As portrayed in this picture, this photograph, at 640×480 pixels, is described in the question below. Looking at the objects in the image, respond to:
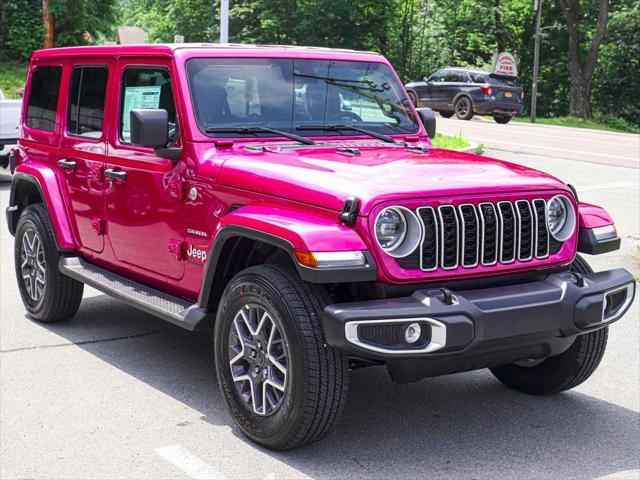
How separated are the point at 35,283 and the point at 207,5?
5118cm

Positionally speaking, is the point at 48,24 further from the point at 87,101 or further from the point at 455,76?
the point at 87,101

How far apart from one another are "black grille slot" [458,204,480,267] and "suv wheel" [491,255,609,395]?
892 millimetres

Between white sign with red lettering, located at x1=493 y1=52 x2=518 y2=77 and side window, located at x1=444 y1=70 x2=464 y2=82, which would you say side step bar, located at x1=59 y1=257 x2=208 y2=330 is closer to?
side window, located at x1=444 y1=70 x2=464 y2=82

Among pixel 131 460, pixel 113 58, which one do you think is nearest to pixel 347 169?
pixel 131 460

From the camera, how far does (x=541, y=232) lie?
4684mm

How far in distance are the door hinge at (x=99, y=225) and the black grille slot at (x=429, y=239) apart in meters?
2.50

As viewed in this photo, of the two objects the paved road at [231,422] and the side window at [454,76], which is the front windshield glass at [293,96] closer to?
the paved road at [231,422]

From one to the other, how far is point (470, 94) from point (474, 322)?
29734 mm

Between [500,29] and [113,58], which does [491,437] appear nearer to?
[113,58]

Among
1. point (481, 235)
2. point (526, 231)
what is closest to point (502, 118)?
point (526, 231)

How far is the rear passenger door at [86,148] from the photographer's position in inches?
240

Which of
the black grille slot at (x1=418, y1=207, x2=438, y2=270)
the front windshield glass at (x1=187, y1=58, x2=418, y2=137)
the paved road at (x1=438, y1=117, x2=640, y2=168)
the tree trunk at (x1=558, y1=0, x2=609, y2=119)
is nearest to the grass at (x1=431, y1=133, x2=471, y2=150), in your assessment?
the paved road at (x1=438, y1=117, x2=640, y2=168)

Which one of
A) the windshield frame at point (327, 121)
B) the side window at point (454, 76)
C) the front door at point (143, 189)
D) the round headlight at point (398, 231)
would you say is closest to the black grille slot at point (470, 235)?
the round headlight at point (398, 231)

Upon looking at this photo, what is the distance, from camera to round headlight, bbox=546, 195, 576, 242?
15.6ft
